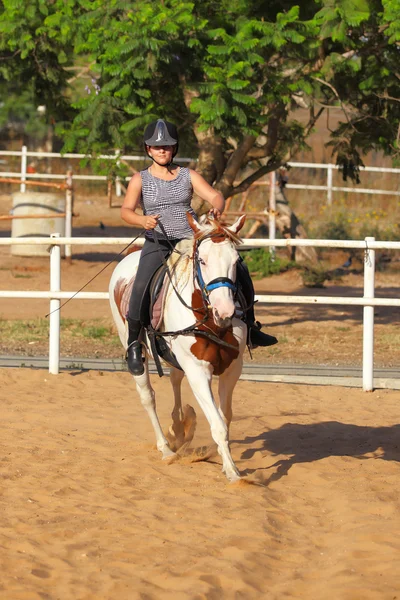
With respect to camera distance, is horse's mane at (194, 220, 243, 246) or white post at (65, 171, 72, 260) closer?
horse's mane at (194, 220, 243, 246)

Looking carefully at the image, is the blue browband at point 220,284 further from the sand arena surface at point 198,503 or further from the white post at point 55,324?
the white post at point 55,324

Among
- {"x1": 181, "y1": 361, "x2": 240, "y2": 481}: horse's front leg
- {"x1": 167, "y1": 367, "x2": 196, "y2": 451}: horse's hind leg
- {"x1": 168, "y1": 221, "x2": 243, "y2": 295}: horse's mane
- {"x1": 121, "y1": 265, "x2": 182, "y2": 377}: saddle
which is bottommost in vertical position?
{"x1": 167, "y1": 367, "x2": 196, "y2": 451}: horse's hind leg

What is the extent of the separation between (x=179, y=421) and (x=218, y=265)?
2.26 metres

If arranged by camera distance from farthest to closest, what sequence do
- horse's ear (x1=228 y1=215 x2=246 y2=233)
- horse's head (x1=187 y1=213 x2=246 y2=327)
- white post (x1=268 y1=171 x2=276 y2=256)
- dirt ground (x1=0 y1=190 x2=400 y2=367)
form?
white post (x1=268 y1=171 x2=276 y2=256) → dirt ground (x1=0 y1=190 x2=400 y2=367) → horse's ear (x1=228 y1=215 x2=246 y2=233) → horse's head (x1=187 y1=213 x2=246 y2=327)

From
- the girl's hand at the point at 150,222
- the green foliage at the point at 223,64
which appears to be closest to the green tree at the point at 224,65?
the green foliage at the point at 223,64

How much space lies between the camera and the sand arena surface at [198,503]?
487cm

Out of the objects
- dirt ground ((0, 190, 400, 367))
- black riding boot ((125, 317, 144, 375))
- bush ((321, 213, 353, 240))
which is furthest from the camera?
bush ((321, 213, 353, 240))

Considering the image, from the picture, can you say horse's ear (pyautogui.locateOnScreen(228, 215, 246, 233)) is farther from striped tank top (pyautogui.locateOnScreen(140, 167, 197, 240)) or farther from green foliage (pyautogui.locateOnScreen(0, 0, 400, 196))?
green foliage (pyautogui.locateOnScreen(0, 0, 400, 196))

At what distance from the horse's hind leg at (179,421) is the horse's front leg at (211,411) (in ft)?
4.30

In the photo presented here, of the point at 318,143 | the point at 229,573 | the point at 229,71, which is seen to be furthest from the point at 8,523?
the point at 318,143

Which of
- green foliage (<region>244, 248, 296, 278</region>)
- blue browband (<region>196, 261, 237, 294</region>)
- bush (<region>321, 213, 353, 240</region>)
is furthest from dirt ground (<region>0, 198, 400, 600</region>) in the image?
bush (<region>321, 213, 353, 240</region>)

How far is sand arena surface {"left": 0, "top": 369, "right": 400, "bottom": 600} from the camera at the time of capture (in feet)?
16.0

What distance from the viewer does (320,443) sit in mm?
8242

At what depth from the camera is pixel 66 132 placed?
14.1 metres
